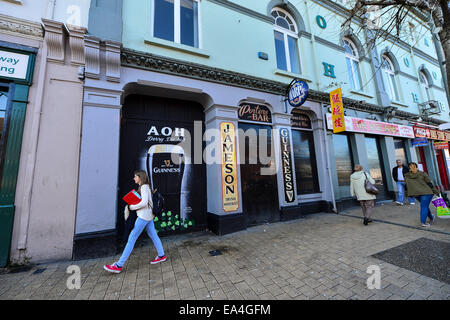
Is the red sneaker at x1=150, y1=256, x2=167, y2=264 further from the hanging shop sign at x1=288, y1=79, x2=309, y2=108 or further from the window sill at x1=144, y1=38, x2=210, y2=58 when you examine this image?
the hanging shop sign at x1=288, y1=79, x2=309, y2=108

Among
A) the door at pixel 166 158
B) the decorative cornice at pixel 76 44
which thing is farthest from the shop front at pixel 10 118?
the door at pixel 166 158

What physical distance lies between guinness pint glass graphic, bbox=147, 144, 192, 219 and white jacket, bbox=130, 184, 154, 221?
1.92 meters

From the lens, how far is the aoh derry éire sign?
3902 mm

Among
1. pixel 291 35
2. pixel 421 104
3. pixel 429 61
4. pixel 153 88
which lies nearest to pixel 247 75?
pixel 153 88

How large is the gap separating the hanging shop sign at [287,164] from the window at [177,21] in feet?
15.0

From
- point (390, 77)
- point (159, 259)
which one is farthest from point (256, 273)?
point (390, 77)

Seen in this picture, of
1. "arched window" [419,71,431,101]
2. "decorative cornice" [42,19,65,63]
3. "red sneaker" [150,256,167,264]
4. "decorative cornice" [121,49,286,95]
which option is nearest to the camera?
"red sneaker" [150,256,167,264]

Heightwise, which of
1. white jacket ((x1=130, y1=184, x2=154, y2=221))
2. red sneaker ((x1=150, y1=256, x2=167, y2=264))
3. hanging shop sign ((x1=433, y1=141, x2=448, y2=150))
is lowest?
red sneaker ((x1=150, y1=256, x2=167, y2=264))

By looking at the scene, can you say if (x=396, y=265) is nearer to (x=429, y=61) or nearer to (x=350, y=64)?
(x=350, y=64)

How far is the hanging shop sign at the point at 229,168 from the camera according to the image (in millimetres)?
5484

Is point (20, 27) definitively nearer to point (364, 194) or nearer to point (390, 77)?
point (364, 194)

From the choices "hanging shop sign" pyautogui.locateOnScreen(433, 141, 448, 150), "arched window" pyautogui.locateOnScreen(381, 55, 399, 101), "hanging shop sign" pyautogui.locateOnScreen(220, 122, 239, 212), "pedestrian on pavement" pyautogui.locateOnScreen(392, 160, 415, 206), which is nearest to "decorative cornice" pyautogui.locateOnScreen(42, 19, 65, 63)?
"hanging shop sign" pyautogui.locateOnScreen(220, 122, 239, 212)

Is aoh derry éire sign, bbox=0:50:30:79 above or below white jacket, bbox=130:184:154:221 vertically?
above

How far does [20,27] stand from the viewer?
162 inches
